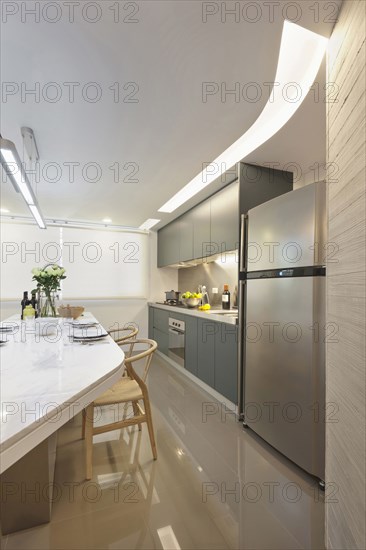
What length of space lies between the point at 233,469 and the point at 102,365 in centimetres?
129

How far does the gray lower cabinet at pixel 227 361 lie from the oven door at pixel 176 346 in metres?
0.94

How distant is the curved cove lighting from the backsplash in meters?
1.45

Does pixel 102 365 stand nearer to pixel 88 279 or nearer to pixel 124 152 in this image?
pixel 124 152

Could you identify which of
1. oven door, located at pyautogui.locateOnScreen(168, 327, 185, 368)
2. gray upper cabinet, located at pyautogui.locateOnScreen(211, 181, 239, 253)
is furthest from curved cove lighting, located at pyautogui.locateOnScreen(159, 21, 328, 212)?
oven door, located at pyautogui.locateOnScreen(168, 327, 185, 368)

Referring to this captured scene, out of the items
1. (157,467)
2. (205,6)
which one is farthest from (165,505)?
(205,6)

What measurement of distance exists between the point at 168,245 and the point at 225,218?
6.62 feet

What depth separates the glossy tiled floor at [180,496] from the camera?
1.32m

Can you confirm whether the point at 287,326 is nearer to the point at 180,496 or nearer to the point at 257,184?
the point at 180,496

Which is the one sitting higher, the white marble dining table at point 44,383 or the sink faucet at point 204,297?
the sink faucet at point 204,297

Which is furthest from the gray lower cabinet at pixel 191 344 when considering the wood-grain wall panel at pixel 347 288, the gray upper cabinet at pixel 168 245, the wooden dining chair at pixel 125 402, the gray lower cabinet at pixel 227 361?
the wood-grain wall panel at pixel 347 288

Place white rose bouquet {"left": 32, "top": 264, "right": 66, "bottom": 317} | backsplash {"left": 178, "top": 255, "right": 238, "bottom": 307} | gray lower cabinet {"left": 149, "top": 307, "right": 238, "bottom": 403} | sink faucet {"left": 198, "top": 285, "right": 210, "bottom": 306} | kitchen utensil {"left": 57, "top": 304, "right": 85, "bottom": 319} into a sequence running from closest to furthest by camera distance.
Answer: gray lower cabinet {"left": 149, "top": 307, "right": 238, "bottom": 403}
white rose bouquet {"left": 32, "top": 264, "right": 66, "bottom": 317}
kitchen utensil {"left": 57, "top": 304, "right": 85, "bottom": 319}
backsplash {"left": 178, "top": 255, "right": 238, "bottom": 307}
sink faucet {"left": 198, "top": 285, "right": 210, "bottom": 306}

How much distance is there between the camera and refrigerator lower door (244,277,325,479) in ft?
5.76

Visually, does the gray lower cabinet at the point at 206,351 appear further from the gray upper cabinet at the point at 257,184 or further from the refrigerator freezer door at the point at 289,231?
the gray upper cabinet at the point at 257,184

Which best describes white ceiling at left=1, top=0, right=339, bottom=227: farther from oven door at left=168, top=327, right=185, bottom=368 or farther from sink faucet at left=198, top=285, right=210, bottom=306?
oven door at left=168, top=327, right=185, bottom=368
